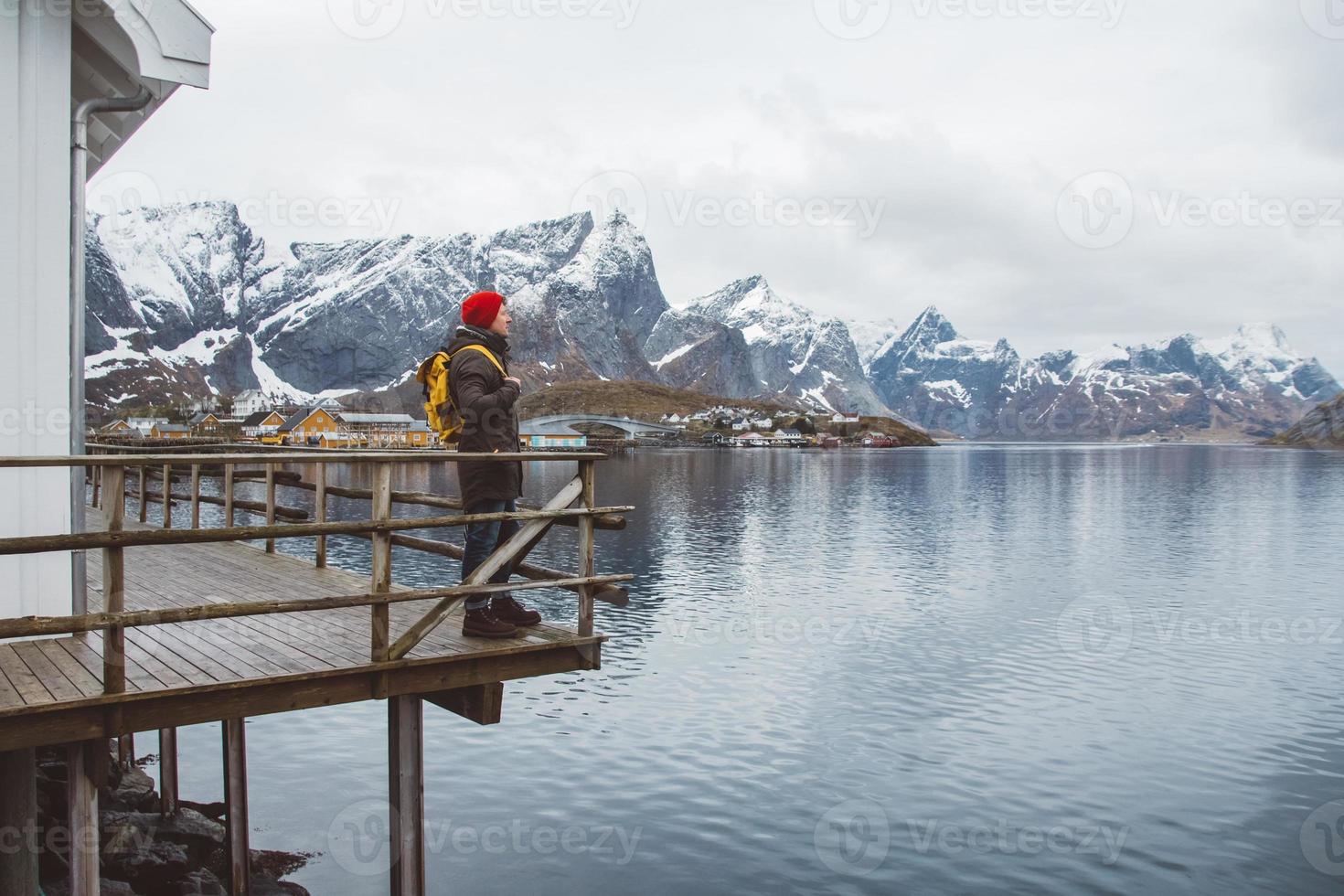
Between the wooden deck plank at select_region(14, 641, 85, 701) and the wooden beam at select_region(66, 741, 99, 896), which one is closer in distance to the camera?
the wooden deck plank at select_region(14, 641, 85, 701)

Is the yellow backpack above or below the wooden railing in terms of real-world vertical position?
above

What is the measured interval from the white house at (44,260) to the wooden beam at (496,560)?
404cm

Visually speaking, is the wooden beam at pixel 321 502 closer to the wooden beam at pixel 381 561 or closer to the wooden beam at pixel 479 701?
the wooden beam at pixel 479 701

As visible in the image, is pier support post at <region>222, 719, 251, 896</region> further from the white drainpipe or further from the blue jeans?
the blue jeans

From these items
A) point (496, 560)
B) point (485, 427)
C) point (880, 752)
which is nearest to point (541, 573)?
point (496, 560)

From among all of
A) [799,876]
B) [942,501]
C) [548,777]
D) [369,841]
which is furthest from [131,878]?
[942,501]

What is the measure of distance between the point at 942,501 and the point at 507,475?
8656 cm

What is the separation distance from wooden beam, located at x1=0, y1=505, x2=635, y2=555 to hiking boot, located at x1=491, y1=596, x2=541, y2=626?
137cm

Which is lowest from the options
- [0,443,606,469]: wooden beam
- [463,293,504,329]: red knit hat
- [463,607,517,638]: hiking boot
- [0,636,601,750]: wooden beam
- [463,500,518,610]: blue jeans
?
[0,636,601,750]: wooden beam

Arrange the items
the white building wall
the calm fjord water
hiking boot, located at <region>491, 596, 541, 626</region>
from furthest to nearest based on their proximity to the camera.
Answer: the calm fjord water < hiking boot, located at <region>491, 596, 541, 626</region> < the white building wall

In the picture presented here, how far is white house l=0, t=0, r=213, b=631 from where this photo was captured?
9984 mm

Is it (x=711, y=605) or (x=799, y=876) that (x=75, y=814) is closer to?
(x=799, y=876)

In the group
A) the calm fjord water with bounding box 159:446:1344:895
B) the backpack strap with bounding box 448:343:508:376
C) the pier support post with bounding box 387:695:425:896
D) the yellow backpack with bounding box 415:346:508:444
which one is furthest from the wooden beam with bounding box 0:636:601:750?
the calm fjord water with bounding box 159:446:1344:895

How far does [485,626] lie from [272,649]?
209 centimetres
